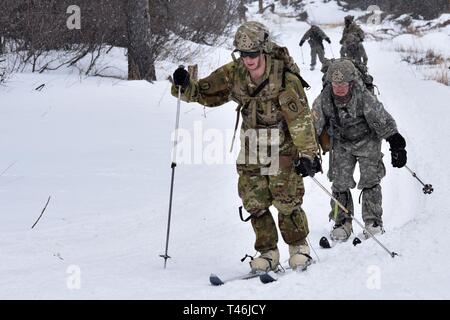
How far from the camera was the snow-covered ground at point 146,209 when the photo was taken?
13.1 feet

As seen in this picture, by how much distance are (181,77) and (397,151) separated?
2014 mm

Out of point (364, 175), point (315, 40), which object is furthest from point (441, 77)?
point (364, 175)

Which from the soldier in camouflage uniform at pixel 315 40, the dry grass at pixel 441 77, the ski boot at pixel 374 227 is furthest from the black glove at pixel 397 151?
the soldier in camouflage uniform at pixel 315 40

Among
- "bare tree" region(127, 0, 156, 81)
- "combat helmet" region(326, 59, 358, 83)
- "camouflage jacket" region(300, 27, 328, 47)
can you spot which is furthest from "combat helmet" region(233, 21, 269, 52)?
"camouflage jacket" region(300, 27, 328, 47)

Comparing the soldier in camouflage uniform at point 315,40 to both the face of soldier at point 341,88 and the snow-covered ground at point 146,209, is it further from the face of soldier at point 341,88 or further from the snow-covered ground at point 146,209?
the face of soldier at point 341,88

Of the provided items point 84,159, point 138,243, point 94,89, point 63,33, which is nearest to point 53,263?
point 138,243

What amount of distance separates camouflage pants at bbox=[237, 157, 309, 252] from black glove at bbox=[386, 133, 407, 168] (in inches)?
45.3

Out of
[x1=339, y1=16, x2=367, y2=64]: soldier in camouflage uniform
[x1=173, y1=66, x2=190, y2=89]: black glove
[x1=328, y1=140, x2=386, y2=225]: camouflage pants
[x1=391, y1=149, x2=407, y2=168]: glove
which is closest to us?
[x1=173, y1=66, x2=190, y2=89]: black glove

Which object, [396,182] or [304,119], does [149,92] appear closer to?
[396,182]

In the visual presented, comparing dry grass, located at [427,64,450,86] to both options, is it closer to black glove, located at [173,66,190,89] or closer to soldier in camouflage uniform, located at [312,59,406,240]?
soldier in camouflage uniform, located at [312,59,406,240]

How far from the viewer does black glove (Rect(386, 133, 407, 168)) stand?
539 centimetres

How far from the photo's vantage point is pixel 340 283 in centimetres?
382

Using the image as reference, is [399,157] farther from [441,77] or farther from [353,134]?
[441,77]

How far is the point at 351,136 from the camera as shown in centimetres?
580
